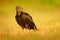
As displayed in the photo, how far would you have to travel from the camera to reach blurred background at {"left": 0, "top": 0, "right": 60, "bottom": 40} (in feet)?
5.51

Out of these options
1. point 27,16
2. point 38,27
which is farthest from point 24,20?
point 38,27

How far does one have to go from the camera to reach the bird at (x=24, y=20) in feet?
5.61

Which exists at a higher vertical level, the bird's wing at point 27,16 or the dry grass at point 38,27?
the bird's wing at point 27,16

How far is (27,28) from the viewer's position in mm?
1729

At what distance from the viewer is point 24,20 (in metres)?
1.71

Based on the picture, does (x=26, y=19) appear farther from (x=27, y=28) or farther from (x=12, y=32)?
(x=12, y=32)

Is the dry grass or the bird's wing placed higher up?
the bird's wing

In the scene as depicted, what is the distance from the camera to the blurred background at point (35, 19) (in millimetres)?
1680

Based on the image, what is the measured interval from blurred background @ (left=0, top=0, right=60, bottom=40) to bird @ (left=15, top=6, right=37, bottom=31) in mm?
34

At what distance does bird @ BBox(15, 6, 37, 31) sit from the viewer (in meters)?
1.71

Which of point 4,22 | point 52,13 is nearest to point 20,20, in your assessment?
point 4,22

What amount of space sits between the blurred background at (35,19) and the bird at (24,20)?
3 cm

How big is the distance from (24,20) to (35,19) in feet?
0.39

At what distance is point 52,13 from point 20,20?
358mm
